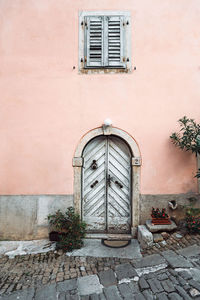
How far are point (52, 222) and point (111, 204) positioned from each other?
1.38 m

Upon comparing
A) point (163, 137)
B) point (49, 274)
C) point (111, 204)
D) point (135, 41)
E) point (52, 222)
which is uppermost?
point (135, 41)

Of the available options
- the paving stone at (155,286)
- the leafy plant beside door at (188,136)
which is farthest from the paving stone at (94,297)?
the leafy plant beside door at (188,136)

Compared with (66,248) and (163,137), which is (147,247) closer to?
(66,248)

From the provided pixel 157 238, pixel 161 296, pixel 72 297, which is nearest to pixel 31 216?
pixel 72 297

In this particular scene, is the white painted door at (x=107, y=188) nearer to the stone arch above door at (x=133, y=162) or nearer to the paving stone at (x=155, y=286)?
the stone arch above door at (x=133, y=162)

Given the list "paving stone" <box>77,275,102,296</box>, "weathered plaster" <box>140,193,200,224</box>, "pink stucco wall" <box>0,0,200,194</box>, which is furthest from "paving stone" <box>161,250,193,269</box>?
"pink stucco wall" <box>0,0,200,194</box>

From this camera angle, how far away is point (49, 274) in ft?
10.7

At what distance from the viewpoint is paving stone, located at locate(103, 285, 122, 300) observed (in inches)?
106

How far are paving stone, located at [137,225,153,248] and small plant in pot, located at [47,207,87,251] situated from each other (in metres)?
1.19

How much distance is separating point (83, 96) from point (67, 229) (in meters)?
2.91

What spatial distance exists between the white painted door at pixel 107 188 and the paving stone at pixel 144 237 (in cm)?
49

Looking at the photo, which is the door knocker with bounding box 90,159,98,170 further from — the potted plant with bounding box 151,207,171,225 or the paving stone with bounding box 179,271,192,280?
the paving stone with bounding box 179,271,192,280

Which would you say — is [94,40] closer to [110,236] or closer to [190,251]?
[110,236]

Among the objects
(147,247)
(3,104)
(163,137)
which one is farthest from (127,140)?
(3,104)
